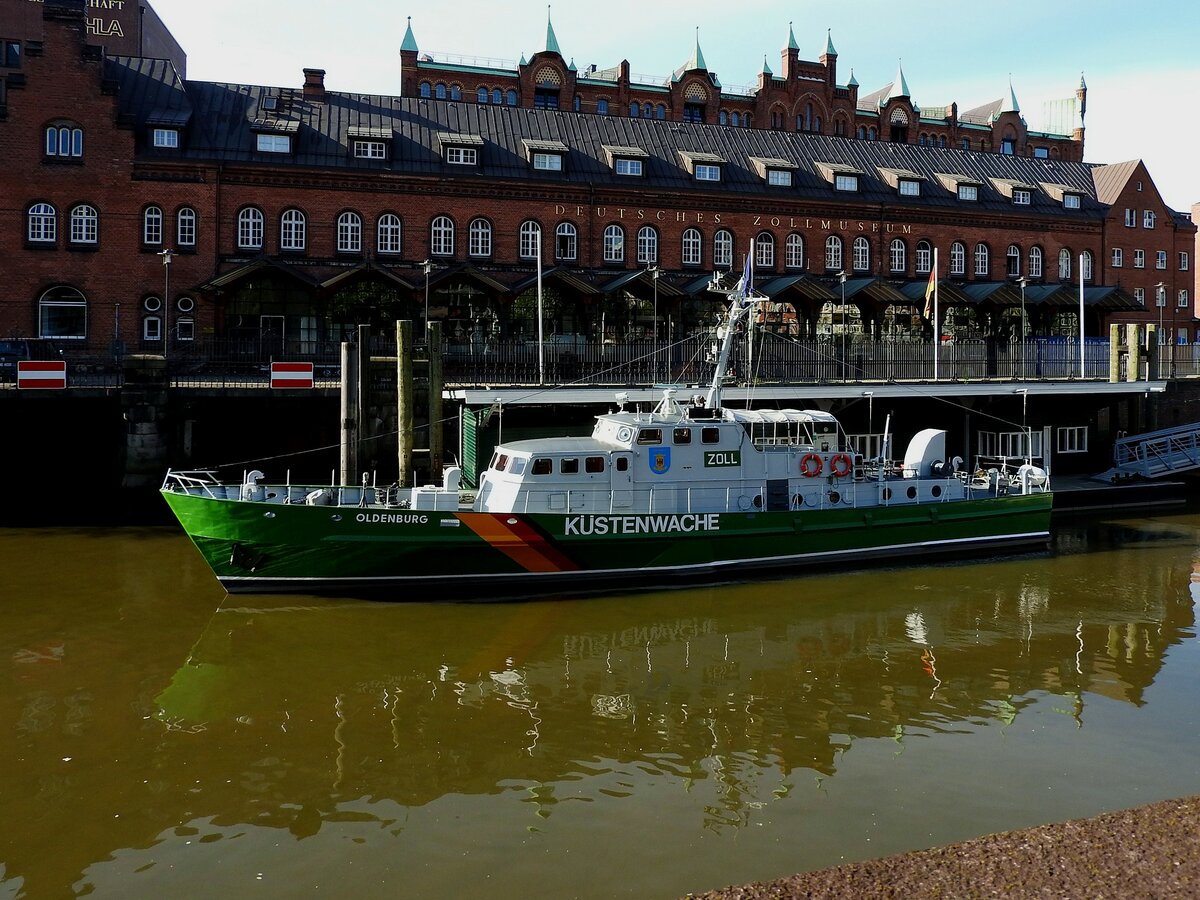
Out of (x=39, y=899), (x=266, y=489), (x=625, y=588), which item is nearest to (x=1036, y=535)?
(x=625, y=588)

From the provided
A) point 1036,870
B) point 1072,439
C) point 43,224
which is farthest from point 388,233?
point 1036,870

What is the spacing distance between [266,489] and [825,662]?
459 inches

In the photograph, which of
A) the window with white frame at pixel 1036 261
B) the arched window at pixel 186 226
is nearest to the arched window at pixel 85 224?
the arched window at pixel 186 226

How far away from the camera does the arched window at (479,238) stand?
139 feet

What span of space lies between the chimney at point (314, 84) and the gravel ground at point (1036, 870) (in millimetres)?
41212

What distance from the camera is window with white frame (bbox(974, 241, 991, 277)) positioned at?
50469 mm

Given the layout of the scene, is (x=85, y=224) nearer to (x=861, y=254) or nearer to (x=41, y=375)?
(x=41, y=375)

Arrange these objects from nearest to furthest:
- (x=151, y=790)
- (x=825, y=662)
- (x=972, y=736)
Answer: (x=151, y=790) → (x=972, y=736) → (x=825, y=662)

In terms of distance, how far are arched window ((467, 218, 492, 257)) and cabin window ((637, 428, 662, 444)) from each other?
22469 millimetres

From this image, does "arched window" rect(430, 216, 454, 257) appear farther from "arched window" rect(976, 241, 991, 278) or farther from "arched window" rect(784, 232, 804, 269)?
"arched window" rect(976, 241, 991, 278)

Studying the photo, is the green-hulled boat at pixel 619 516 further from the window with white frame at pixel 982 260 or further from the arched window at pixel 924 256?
the window with white frame at pixel 982 260

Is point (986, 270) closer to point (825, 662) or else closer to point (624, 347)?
point (624, 347)

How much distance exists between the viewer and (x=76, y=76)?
125 ft

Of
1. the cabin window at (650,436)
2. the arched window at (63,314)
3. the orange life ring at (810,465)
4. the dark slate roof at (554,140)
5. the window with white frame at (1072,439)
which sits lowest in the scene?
the orange life ring at (810,465)
